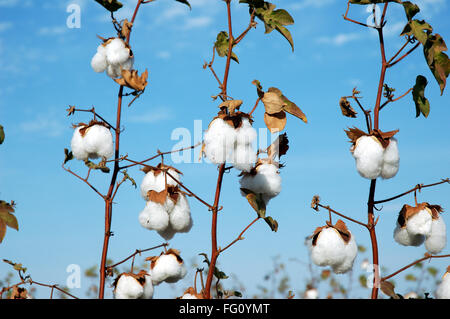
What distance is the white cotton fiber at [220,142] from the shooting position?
232cm

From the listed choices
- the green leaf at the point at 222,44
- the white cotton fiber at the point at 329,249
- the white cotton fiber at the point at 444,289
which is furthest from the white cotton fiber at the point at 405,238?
the green leaf at the point at 222,44

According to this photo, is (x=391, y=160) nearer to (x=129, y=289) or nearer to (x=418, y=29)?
(x=418, y=29)

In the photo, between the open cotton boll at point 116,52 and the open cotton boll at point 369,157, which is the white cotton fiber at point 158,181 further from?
the open cotton boll at point 369,157

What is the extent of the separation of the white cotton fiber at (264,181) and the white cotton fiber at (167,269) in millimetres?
523

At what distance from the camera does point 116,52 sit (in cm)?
277

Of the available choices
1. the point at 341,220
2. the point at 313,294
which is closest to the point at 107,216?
the point at 341,220

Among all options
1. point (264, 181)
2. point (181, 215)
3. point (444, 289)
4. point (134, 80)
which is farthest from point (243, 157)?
point (444, 289)

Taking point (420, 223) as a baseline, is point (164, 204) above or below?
above

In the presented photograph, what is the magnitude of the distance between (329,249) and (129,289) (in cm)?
99

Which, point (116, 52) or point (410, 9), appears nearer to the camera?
point (410, 9)

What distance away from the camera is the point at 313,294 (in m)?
5.00
